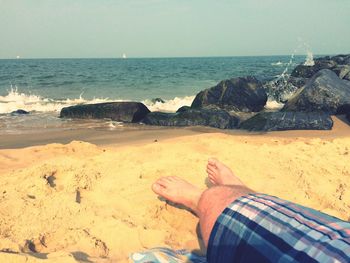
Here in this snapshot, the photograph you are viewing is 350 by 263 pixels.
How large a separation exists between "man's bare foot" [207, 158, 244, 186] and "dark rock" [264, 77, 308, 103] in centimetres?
918

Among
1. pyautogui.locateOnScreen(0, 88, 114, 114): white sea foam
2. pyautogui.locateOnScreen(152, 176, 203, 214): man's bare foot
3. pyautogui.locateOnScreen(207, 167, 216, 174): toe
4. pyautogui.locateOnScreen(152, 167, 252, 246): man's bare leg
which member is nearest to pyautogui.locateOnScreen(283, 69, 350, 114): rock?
pyautogui.locateOnScreen(207, 167, 216, 174): toe

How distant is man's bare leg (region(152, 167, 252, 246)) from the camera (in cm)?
200

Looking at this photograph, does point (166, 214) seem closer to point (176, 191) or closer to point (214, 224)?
point (176, 191)

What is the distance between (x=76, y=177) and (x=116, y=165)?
418 millimetres

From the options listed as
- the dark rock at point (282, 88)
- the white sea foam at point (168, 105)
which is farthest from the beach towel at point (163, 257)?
the dark rock at point (282, 88)

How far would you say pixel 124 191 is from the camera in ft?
9.86

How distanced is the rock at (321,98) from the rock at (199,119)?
1557 mm

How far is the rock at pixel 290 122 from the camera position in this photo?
682cm

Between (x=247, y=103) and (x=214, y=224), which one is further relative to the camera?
(x=247, y=103)

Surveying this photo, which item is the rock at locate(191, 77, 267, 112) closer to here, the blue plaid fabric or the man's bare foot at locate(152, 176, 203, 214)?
the man's bare foot at locate(152, 176, 203, 214)

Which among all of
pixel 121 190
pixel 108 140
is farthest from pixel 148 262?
pixel 108 140

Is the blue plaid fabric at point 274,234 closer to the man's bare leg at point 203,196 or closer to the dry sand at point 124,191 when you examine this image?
the man's bare leg at point 203,196

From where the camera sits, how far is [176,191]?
9.02 ft

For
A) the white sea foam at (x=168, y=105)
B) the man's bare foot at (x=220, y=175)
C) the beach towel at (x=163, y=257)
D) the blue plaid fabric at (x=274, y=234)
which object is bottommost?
the white sea foam at (x=168, y=105)
